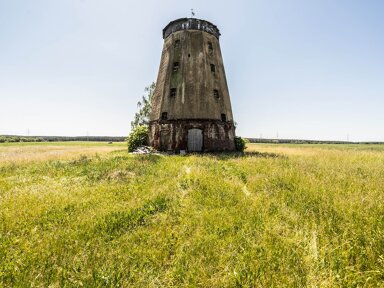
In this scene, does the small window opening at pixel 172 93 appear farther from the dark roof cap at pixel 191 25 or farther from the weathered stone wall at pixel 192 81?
the dark roof cap at pixel 191 25

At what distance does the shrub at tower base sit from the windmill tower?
1.62 metres

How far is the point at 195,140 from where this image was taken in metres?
23.9

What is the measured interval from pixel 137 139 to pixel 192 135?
25.1 ft

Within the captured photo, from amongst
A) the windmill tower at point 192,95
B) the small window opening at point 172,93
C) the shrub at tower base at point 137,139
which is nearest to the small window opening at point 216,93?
the windmill tower at point 192,95

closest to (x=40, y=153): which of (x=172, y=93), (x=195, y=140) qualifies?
(x=172, y=93)

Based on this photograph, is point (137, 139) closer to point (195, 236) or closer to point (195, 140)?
point (195, 140)

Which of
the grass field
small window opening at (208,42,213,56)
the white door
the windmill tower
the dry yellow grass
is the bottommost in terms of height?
the grass field

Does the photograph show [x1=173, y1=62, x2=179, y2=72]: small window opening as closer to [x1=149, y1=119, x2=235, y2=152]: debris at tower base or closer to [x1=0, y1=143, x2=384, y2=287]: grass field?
[x1=149, y1=119, x2=235, y2=152]: debris at tower base

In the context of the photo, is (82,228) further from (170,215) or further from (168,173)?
(168,173)

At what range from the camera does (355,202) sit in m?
6.39

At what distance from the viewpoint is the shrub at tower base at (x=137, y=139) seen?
90.5ft

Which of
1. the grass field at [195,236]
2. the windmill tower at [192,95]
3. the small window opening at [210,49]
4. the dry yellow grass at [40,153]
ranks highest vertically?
the small window opening at [210,49]

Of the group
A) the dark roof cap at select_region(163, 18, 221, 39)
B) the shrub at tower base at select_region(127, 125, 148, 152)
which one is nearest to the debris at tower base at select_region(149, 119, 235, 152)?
the shrub at tower base at select_region(127, 125, 148, 152)

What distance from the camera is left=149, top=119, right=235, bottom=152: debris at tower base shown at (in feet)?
77.4
